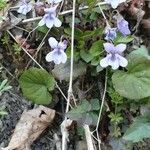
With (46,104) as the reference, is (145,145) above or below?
below

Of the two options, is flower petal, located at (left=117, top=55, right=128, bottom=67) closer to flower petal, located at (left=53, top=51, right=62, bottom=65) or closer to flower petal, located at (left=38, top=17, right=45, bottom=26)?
flower petal, located at (left=53, top=51, right=62, bottom=65)

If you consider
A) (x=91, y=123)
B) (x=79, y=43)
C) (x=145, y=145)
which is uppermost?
(x=79, y=43)

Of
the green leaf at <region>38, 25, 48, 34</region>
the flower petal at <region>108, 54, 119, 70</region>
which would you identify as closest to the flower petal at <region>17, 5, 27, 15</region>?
the green leaf at <region>38, 25, 48, 34</region>

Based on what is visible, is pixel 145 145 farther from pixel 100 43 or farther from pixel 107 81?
pixel 100 43

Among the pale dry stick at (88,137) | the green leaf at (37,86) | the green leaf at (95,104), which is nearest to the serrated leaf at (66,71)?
the green leaf at (37,86)

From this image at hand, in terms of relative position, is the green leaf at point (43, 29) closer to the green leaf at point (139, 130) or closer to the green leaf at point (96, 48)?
the green leaf at point (96, 48)

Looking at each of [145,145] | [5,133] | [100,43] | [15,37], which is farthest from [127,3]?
[5,133]
